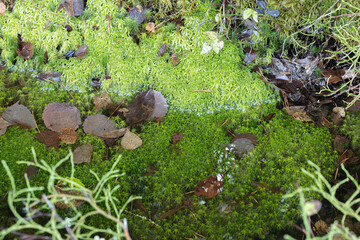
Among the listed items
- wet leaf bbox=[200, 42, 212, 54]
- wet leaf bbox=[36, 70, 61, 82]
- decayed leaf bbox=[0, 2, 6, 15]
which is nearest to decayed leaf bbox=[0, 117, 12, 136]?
wet leaf bbox=[36, 70, 61, 82]

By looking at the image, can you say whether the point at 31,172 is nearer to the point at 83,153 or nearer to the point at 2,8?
the point at 83,153

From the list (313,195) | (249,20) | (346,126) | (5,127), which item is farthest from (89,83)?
(346,126)

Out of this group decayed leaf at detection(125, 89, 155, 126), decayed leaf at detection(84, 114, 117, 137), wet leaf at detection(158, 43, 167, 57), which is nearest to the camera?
decayed leaf at detection(84, 114, 117, 137)

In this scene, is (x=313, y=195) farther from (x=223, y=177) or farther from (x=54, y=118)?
(x=54, y=118)

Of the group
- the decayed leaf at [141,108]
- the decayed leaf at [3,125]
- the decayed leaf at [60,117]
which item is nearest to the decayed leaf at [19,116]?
the decayed leaf at [3,125]

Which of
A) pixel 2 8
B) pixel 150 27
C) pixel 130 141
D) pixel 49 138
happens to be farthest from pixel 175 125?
pixel 2 8

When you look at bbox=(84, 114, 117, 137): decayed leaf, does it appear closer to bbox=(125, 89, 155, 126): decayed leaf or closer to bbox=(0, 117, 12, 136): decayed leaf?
bbox=(125, 89, 155, 126): decayed leaf
